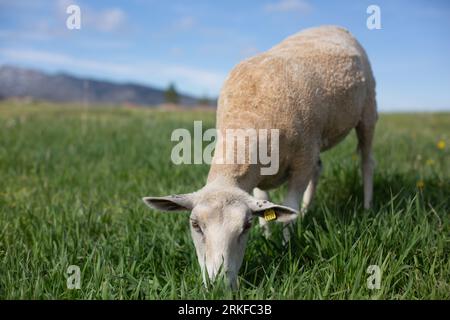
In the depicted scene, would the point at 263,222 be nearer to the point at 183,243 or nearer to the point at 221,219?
the point at 183,243

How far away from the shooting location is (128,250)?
3154 millimetres

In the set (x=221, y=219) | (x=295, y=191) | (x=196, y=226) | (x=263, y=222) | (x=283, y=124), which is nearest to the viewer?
(x=221, y=219)

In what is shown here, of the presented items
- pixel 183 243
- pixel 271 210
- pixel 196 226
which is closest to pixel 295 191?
pixel 271 210

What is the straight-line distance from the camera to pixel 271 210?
277 cm

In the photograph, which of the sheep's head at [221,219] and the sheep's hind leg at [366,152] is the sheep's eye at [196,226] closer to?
the sheep's head at [221,219]

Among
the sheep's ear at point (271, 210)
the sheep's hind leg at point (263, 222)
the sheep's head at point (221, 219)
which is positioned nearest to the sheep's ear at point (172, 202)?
the sheep's head at point (221, 219)

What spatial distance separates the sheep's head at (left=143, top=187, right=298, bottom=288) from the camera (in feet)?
8.21

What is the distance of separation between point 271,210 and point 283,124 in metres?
0.87

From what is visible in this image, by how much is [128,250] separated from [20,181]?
119 inches

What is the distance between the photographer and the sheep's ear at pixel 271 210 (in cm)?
270

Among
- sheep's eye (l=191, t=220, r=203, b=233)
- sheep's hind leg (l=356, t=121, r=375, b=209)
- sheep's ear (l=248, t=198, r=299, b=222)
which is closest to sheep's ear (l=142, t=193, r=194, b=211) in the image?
sheep's eye (l=191, t=220, r=203, b=233)

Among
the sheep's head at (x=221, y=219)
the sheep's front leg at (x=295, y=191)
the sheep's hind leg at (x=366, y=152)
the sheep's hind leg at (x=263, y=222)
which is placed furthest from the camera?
the sheep's hind leg at (x=366, y=152)

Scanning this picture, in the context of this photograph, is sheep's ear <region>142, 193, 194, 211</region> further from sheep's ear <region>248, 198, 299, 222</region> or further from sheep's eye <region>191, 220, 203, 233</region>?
sheep's ear <region>248, 198, 299, 222</region>
